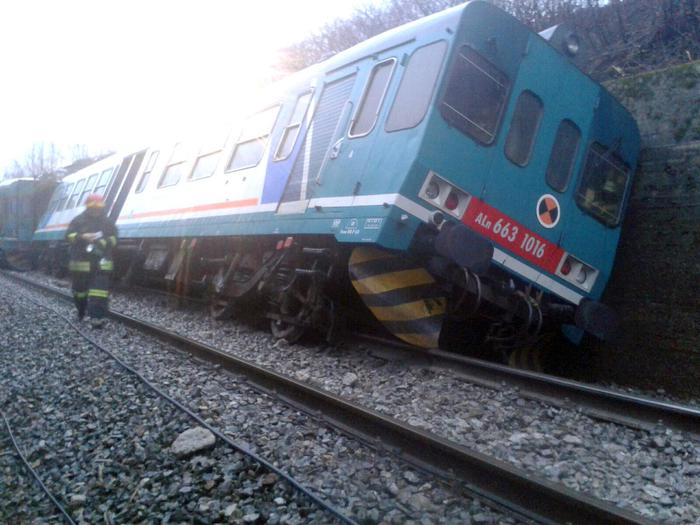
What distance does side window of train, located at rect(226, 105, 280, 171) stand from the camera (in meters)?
7.61

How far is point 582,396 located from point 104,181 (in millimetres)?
12920

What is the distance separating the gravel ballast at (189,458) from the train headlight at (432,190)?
2.03m

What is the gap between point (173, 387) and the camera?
519 centimetres

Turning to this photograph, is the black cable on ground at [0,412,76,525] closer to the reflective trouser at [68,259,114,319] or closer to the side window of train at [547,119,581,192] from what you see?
the reflective trouser at [68,259,114,319]

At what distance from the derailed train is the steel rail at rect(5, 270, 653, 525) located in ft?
4.53

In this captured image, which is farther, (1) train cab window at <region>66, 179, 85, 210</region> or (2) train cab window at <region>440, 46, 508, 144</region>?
(1) train cab window at <region>66, 179, 85, 210</region>

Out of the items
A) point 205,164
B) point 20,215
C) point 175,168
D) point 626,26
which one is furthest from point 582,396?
point 20,215

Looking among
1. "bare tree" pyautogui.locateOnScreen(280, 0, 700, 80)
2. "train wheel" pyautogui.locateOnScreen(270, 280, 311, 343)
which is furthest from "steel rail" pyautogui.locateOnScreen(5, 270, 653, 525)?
"bare tree" pyautogui.locateOnScreen(280, 0, 700, 80)

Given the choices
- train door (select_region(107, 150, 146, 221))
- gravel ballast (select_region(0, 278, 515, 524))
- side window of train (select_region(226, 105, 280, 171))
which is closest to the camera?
gravel ballast (select_region(0, 278, 515, 524))

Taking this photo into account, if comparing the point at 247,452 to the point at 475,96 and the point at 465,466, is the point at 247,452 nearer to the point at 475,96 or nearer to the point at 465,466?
the point at 465,466

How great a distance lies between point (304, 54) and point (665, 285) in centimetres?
1514

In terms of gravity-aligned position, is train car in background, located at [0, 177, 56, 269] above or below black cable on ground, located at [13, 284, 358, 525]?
above

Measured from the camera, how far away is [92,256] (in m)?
8.67

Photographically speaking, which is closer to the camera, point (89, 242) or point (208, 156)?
point (89, 242)
